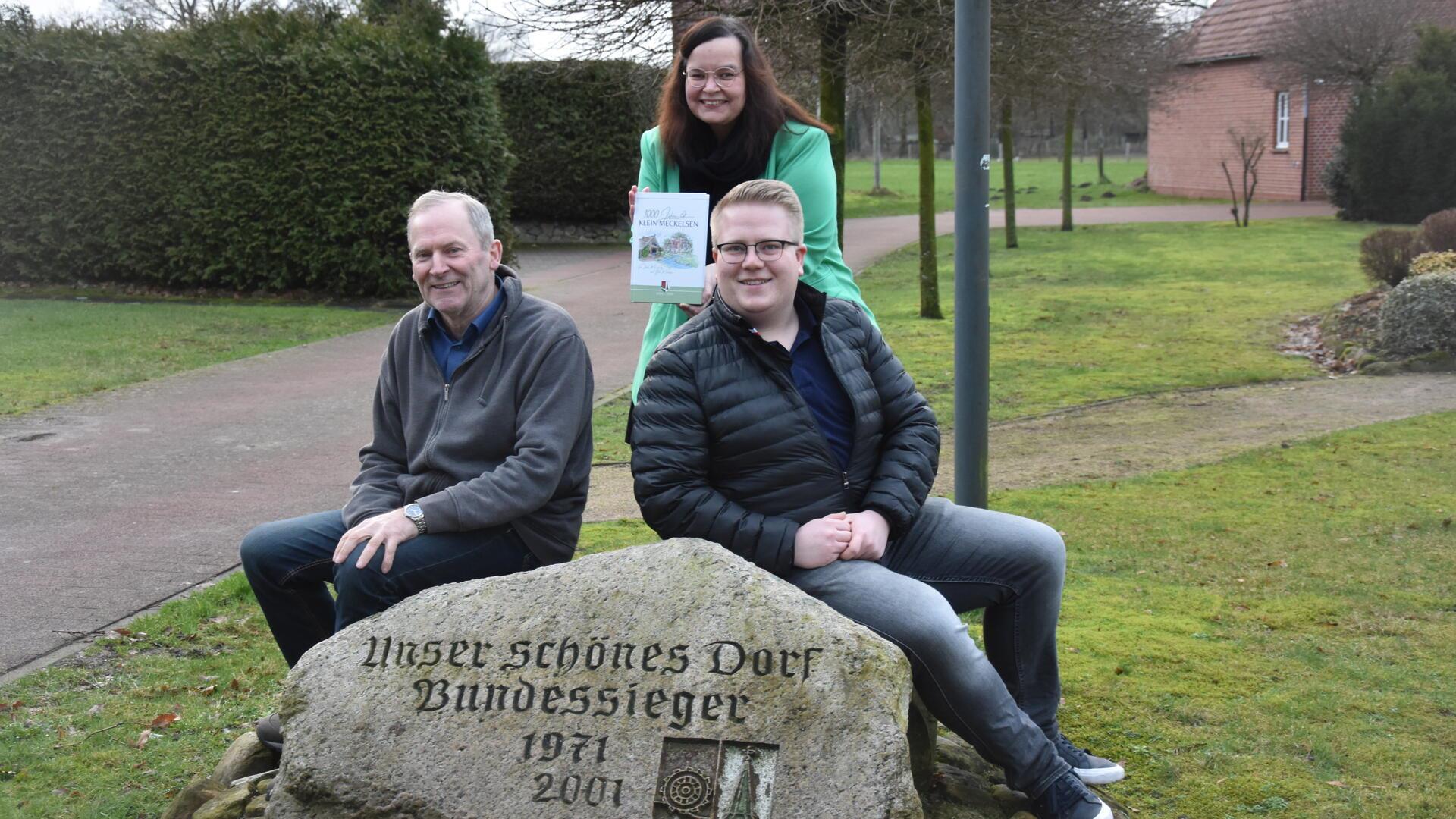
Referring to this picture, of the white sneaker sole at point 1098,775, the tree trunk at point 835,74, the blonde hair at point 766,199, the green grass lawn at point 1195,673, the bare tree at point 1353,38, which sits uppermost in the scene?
the bare tree at point 1353,38

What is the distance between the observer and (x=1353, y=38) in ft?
99.1

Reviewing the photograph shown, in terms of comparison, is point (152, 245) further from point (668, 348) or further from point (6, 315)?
point (668, 348)

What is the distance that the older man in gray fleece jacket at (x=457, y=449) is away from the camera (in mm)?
3539

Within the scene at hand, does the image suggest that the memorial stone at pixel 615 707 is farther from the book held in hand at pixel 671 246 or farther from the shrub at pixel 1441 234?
the shrub at pixel 1441 234

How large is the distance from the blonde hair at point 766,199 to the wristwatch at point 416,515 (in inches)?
41.6

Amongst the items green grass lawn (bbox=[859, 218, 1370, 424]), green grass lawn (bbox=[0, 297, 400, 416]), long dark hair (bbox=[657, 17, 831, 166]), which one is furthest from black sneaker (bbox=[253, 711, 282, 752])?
green grass lawn (bbox=[0, 297, 400, 416])

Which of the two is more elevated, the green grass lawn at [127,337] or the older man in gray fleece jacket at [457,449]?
the older man in gray fleece jacket at [457,449]

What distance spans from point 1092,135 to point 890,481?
79194 millimetres

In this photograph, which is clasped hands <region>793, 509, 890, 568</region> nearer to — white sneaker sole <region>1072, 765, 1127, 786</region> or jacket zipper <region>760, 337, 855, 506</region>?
jacket zipper <region>760, 337, 855, 506</region>

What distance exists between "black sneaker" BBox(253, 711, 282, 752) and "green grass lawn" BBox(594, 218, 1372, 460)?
3740mm

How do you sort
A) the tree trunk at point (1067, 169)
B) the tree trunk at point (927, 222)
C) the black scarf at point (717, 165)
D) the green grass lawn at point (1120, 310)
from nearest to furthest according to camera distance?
the black scarf at point (717, 165) < the green grass lawn at point (1120, 310) < the tree trunk at point (927, 222) < the tree trunk at point (1067, 169)

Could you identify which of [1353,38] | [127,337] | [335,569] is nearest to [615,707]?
[335,569]

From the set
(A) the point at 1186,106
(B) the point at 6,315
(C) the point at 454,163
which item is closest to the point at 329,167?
(C) the point at 454,163

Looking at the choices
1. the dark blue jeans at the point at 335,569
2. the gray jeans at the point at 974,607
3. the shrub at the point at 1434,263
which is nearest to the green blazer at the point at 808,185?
the dark blue jeans at the point at 335,569
